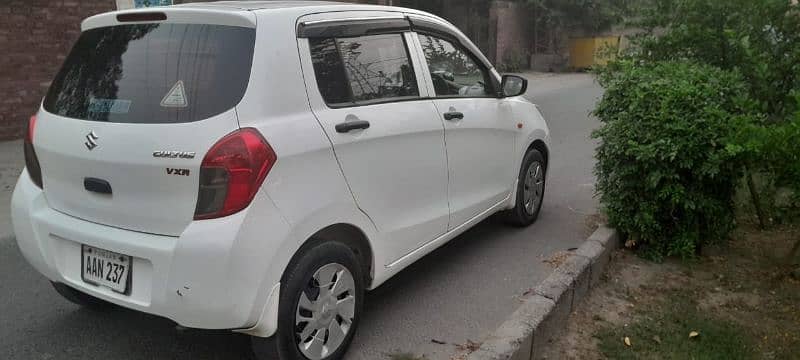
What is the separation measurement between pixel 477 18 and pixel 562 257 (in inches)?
840

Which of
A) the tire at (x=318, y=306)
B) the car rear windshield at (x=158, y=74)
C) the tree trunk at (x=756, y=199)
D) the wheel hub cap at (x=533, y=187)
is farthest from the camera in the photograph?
the wheel hub cap at (x=533, y=187)

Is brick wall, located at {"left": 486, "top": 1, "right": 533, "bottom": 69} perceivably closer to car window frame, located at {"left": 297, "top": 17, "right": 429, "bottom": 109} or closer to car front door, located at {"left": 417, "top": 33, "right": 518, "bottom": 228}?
car front door, located at {"left": 417, "top": 33, "right": 518, "bottom": 228}

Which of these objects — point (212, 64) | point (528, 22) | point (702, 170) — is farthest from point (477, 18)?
point (212, 64)

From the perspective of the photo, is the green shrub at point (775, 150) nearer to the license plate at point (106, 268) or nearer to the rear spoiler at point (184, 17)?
the rear spoiler at point (184, 17)

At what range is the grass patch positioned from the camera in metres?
3.34

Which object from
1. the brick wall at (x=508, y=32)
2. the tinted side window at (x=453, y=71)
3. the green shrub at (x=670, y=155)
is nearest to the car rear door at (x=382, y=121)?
the tinted side window at (x=453, y=71)

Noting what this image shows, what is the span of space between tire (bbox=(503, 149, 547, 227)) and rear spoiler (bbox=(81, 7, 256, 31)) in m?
2.84

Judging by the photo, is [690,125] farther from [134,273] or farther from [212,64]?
[134,273]

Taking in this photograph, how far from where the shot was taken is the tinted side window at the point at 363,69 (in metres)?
3.12

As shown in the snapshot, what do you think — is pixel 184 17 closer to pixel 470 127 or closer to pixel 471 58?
pixel 470 127

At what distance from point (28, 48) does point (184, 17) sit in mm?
7575

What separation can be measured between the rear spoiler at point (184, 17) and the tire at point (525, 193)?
284 centimetres

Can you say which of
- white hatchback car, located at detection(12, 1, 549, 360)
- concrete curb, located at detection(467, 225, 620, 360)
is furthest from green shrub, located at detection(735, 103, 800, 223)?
white hatchback car, located at detection(12, 1, 549, 360)

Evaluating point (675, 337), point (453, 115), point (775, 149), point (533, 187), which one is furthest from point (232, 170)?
point (533, 187)
